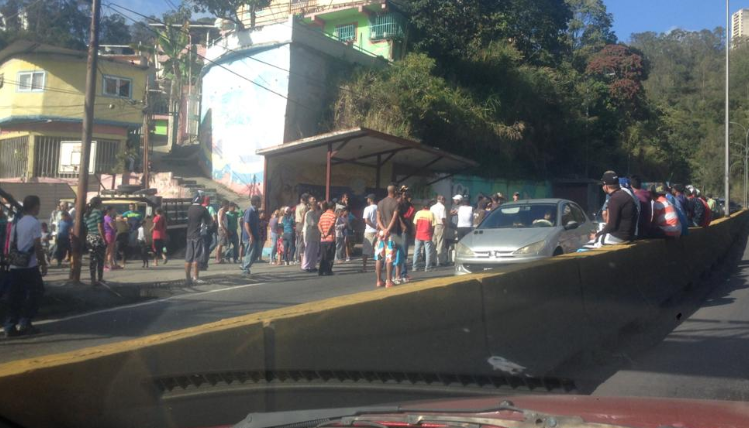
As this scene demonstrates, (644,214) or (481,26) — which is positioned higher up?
(481,26)

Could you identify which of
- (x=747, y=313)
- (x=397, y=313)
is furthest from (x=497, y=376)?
(x=747, y=313)

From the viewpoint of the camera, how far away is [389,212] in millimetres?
11992

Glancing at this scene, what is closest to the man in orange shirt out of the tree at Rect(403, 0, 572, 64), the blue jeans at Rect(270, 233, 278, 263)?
the blue jeans at Rect(270, 233, 278, 263)

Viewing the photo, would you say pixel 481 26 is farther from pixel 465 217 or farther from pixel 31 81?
pixel 31 81

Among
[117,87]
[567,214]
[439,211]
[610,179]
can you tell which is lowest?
[567,214]

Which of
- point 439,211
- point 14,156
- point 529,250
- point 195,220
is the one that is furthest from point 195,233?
point 14,156

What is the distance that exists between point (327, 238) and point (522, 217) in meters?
4.30

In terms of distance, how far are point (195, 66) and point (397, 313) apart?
40.3 meters

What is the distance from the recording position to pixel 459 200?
729 inches

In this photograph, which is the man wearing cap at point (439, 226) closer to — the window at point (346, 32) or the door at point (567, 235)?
the door at point (567, 235)

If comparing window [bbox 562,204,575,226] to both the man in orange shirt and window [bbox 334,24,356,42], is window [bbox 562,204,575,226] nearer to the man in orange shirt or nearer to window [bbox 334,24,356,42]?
the man in orange shirt

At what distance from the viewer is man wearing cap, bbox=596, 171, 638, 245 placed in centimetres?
1013

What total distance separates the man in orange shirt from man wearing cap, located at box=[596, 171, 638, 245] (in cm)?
619

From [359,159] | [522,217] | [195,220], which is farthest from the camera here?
[359,159]
